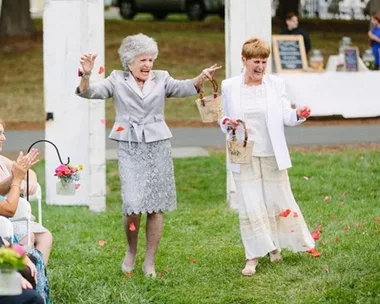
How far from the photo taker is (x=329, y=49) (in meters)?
25.9

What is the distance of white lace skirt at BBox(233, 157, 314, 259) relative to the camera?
8398 millimetres

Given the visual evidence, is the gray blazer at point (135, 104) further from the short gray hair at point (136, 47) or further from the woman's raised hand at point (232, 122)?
the woman's raised hand at point (232, 122)

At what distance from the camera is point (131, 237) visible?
8.34m

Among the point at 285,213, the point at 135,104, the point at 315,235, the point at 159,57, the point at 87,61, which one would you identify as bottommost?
the point at 159,57

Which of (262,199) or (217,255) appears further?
(217,255)

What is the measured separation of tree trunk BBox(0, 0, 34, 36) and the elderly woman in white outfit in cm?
1802

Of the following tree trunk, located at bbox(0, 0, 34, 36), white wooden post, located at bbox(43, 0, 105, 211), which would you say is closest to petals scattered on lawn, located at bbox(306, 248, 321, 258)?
white wooden post, located at bbox(43, 0, 105, 211)

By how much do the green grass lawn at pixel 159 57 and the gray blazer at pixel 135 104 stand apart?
10.9 m

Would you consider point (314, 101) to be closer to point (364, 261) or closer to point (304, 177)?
point (304, 177)

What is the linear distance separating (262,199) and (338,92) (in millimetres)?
10006

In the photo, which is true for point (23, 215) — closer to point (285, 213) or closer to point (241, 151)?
point (241, 151)

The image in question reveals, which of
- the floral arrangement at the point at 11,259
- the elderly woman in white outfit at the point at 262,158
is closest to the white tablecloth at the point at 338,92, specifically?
the elderly woman in white outfit at the point at 262,158

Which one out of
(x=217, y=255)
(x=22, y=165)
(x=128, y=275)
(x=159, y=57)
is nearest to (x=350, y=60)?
(x=159, y=57)

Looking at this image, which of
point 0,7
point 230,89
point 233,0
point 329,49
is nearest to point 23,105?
point 0,7
